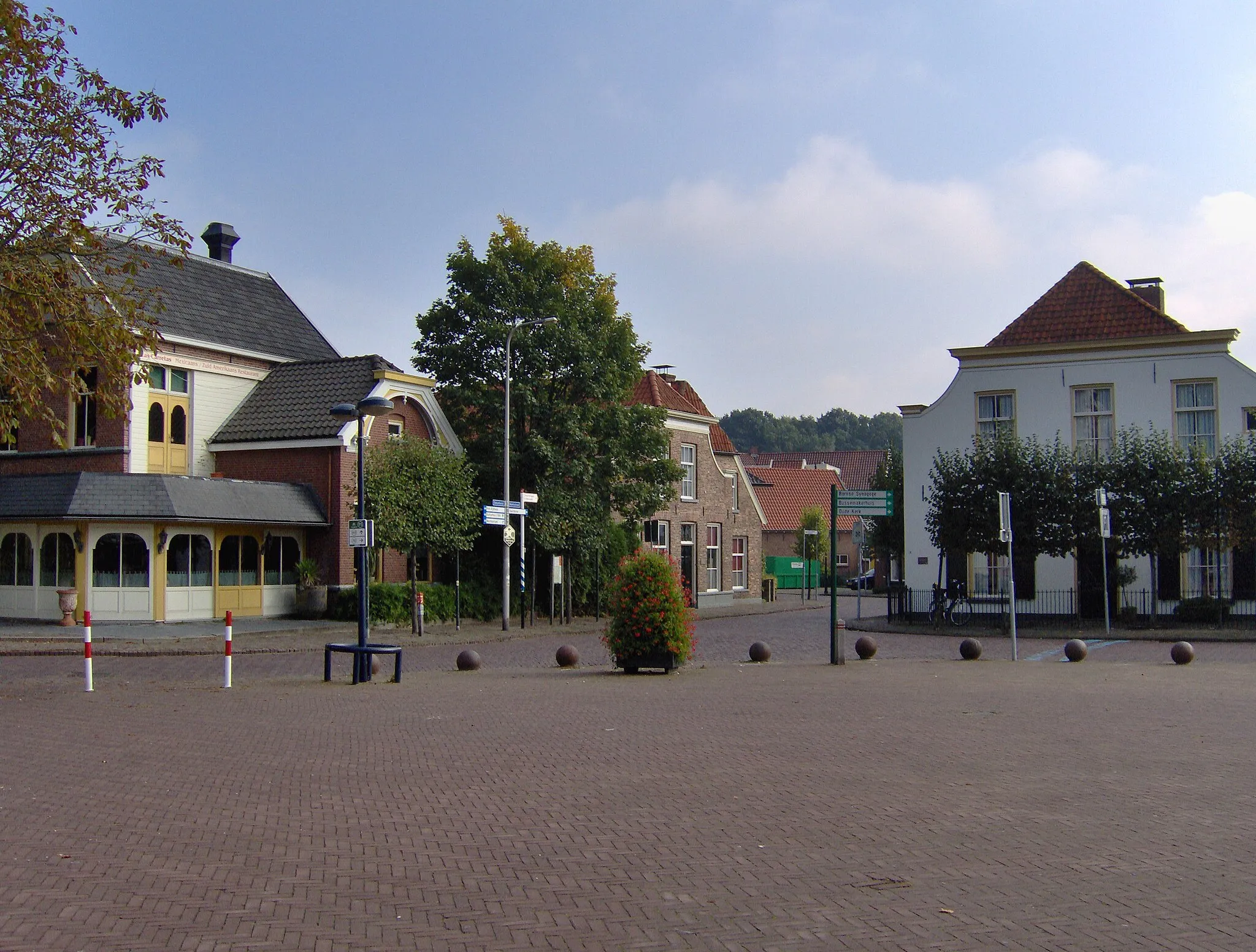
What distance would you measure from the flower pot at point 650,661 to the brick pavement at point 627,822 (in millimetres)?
3134

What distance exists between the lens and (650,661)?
18859 millimetres

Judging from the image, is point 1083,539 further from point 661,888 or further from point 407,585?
point 661,888

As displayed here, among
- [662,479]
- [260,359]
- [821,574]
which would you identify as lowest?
[821,574]

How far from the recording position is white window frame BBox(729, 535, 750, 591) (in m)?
50.2

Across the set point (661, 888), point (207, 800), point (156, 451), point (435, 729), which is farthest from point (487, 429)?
point (661, 888)

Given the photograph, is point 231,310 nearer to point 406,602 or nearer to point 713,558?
point 406,602

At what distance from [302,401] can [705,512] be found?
18.5m

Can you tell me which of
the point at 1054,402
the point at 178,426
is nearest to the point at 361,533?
the point at 178,426

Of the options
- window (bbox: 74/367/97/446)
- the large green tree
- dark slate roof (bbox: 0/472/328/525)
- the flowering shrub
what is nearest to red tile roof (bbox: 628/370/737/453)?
the large green tree

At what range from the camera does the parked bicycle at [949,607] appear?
108ft

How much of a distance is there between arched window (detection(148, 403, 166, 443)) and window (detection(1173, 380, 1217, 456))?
1084 inches

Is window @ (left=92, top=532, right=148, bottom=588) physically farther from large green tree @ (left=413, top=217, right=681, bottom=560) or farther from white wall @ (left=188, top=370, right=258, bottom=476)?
large green tree @ (left=413, top=217, right=681, bottom=560)

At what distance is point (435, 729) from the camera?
12406 millimetres

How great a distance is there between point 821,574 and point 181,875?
62315mm
